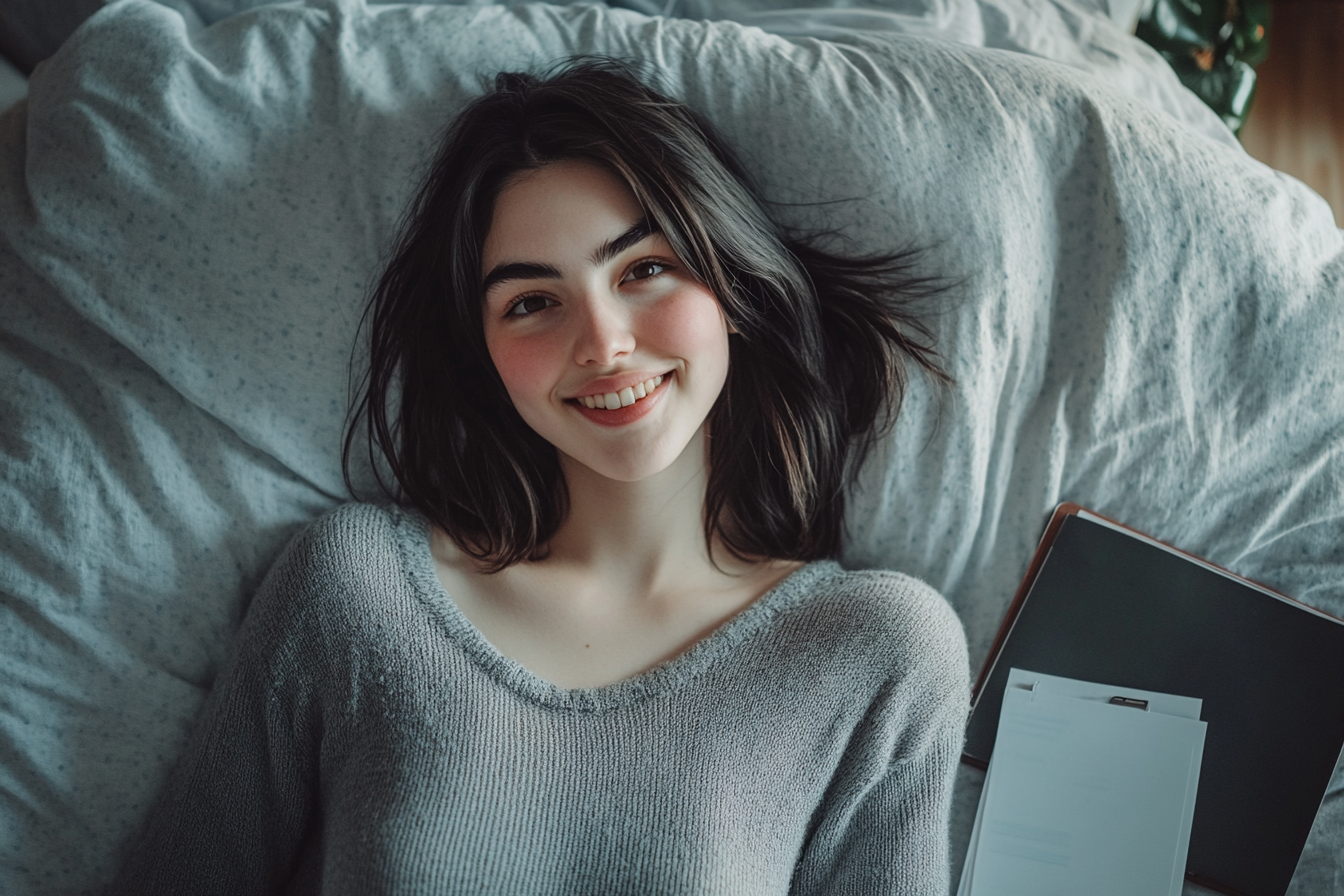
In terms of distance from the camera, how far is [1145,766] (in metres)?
1.16

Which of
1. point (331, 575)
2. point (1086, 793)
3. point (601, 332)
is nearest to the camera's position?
point (601, 332)

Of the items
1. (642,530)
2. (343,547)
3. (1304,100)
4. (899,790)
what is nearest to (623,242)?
(642,530)

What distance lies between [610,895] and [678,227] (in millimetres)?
692

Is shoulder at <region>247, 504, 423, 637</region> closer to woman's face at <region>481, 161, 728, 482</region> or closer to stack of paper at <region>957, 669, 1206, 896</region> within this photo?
woman's face at <region>481, 161, 728, 482</region>

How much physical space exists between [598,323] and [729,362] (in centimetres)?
24

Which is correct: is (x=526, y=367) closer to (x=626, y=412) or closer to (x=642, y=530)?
(x=626, y=412)

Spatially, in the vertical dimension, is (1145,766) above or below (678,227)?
below

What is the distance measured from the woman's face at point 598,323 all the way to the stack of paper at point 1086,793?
1.99 ft

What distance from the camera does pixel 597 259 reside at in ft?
3.17

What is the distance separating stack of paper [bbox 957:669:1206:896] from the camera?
1152mm

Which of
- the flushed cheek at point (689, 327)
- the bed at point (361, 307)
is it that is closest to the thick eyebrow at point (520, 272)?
the flushed cheek at point (689, 327)

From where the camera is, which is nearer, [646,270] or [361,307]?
[646,270]

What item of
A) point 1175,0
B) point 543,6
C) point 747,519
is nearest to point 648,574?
point 747,519

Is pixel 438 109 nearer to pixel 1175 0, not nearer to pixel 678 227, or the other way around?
pixel 678 227
